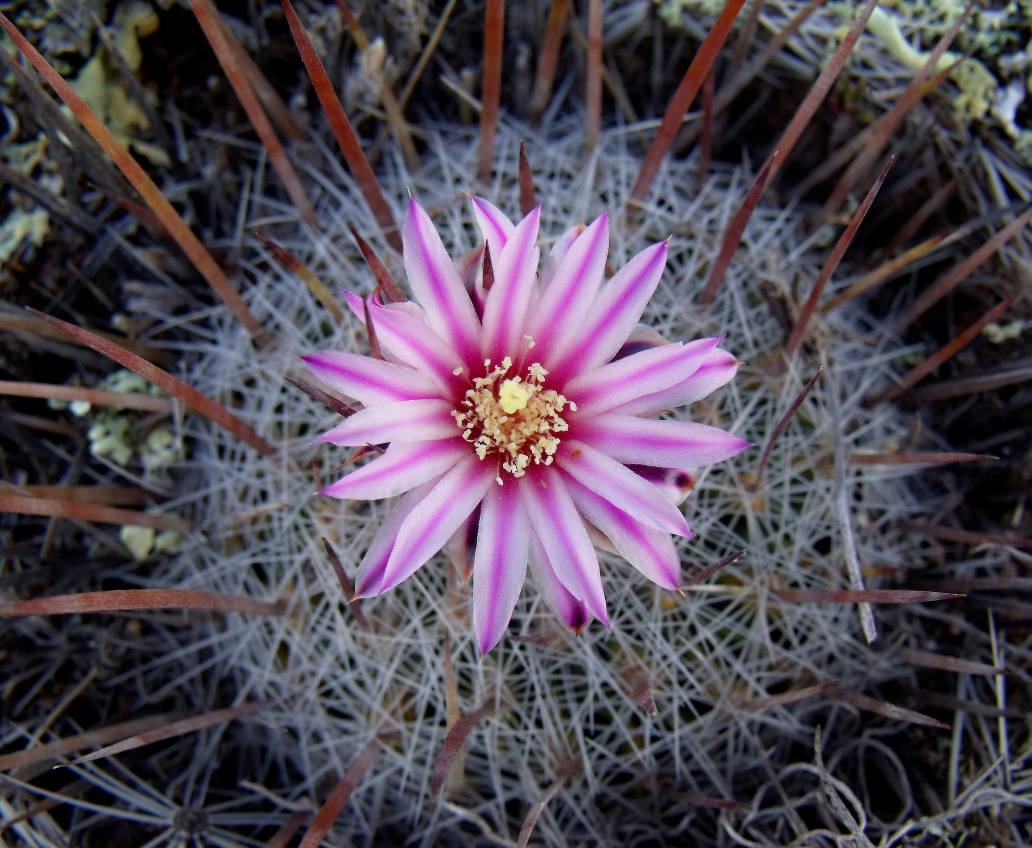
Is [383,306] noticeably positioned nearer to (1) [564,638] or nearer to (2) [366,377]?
(2) [366,377]

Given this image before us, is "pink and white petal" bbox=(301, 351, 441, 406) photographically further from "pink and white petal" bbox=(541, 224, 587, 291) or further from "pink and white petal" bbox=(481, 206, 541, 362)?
"pink and white petal" bbox=(541, 224, 587, 291)

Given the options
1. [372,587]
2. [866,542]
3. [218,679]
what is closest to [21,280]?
[218,679]

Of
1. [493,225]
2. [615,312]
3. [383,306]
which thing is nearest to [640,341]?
[615,312]

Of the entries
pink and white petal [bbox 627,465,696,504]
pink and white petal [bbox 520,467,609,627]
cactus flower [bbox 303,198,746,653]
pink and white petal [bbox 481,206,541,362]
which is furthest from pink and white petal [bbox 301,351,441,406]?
pink and white petal [bbox 627,465,696,504]

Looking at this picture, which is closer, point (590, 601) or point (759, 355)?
point (590, 601)

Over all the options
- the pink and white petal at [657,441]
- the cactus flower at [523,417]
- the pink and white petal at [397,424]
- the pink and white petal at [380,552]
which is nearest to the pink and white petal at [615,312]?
the cactus flower at [523,417]

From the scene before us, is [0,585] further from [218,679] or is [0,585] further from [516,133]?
[516,133]
